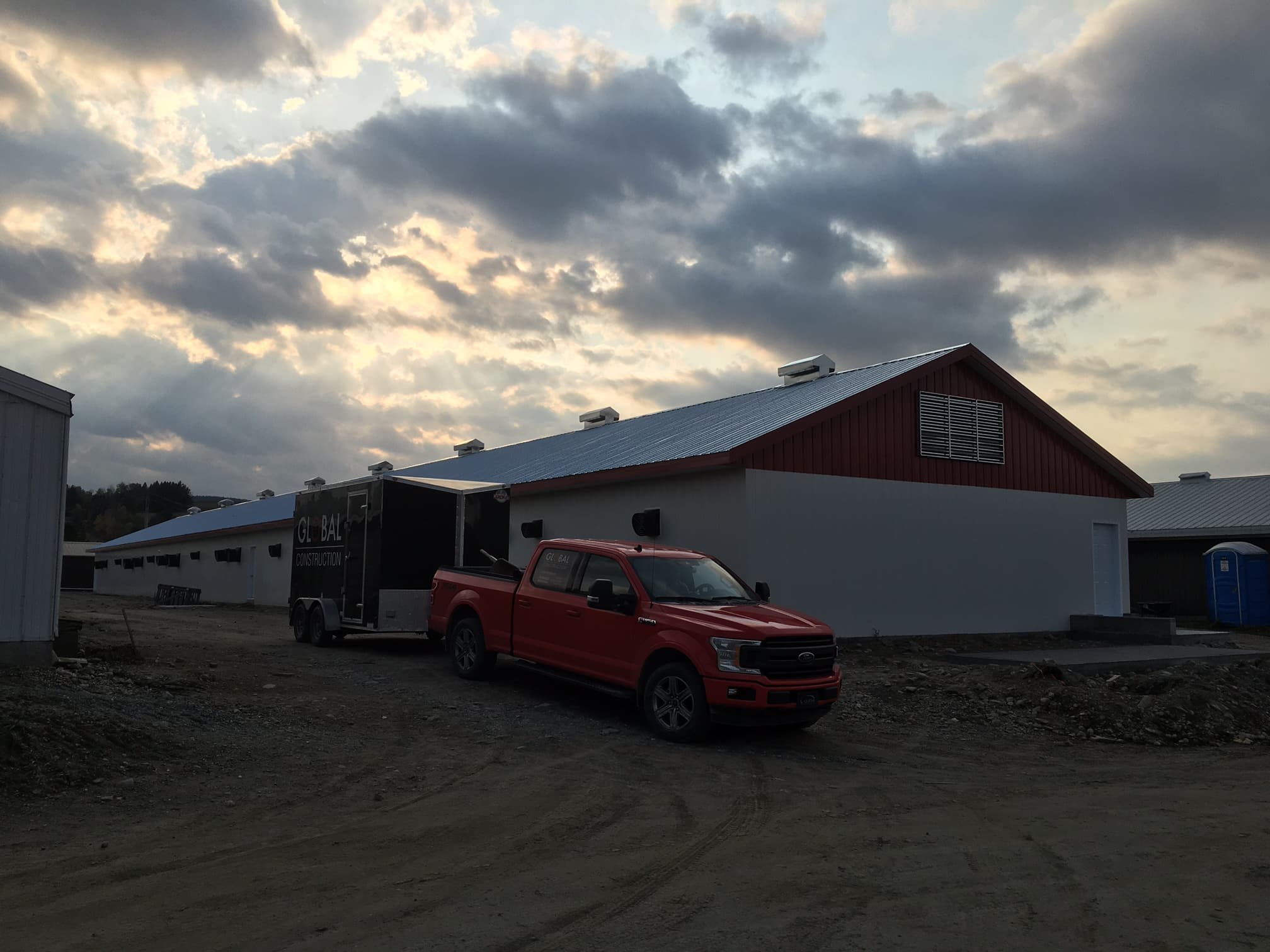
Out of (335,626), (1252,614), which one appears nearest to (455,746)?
(335,626)

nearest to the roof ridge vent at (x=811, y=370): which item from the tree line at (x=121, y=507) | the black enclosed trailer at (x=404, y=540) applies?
the black enclosed trailer at (x=404, y=540)

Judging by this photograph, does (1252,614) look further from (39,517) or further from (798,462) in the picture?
(39,517)

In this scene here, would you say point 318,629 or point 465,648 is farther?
point 318,629

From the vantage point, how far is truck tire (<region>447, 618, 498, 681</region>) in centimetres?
1291

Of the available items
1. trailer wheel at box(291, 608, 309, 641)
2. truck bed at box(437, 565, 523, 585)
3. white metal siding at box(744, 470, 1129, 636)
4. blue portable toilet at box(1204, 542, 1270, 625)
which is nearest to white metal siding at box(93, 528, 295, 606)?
trailer wheel at box(291, 608, 309, 641)

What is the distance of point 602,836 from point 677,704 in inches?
136

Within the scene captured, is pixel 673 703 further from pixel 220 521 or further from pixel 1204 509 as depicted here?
pixel 220 521

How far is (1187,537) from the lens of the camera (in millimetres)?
31266

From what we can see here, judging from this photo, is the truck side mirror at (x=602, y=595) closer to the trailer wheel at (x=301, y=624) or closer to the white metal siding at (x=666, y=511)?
the white metal siding at (x=666, y=511)

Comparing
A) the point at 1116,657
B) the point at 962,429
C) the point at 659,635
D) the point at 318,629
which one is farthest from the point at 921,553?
the point at 318,629

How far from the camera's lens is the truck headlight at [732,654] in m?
9.62

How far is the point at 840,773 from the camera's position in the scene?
8.90 meters

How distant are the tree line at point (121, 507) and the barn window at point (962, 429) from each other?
9172cm

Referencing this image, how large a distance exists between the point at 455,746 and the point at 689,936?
17.2ft
